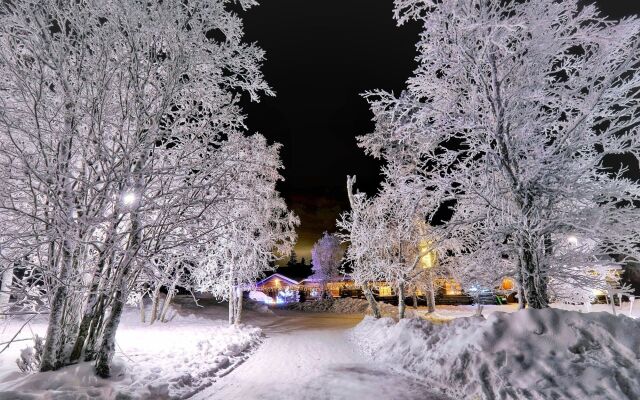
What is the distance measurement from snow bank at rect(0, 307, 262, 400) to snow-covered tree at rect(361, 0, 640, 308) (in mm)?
7215

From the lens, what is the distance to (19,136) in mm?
8281

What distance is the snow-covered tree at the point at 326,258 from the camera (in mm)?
56500

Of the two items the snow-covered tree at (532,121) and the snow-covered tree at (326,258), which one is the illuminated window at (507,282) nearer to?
the snow-covered tree at (532,121)

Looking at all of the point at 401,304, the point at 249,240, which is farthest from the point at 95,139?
the point at 401,304

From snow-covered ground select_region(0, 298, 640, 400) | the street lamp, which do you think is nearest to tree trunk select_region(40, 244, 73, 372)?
snow-covered ground select_region(0, 298, 640, 400)

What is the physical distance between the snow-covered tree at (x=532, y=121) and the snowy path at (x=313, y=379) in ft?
12.9

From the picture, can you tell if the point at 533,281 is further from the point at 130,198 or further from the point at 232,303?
the point at 232,303

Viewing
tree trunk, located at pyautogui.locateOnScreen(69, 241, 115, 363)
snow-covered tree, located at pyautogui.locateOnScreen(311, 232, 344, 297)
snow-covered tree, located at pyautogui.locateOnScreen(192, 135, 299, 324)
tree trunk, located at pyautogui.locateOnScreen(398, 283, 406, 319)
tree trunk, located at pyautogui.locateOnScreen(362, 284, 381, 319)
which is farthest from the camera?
snow-covered tree, located at pyautogui.locateOnScreen(311, 232, 344, 297)

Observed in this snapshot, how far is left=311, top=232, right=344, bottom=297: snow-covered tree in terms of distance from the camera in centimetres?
5650

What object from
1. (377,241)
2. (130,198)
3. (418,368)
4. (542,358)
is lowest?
(418,368)

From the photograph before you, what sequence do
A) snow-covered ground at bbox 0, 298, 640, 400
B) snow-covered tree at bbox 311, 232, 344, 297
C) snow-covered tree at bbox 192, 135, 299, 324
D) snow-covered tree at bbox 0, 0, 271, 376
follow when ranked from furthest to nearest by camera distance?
snow-covered tree at bbox 311, 232, 344, 297 → snow-covered tree at bbox 192, 135, 299, 324 → snow-covered tree at bbox 0, 0, 271, 376 → snow-covered ground at bbox 0, 298, 640, 400

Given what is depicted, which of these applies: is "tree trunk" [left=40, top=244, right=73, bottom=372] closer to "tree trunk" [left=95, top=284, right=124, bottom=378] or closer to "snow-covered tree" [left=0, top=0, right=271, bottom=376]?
"snow-covered tree" [left=0, top=0, right=271, bottom=376]

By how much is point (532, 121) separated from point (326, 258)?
1967 inches

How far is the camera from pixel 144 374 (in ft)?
26.5
